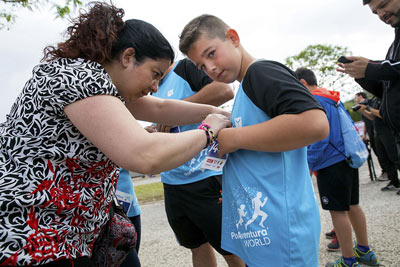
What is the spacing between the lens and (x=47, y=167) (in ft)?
3.98

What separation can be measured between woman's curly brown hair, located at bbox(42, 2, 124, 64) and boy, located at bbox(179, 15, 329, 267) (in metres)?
0.64

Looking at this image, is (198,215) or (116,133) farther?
(198,215)

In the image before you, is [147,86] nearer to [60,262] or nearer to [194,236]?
[60,262]

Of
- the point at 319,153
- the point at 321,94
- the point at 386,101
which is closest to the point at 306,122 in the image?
the point at 386,101

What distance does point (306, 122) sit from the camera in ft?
4.26

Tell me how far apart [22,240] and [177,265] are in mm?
2615

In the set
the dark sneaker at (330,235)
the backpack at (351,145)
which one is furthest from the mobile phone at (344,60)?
the dark sneaker at (330,235)

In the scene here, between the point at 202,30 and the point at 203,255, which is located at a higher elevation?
the point at 202,30

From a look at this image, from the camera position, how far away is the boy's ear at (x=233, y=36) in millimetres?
1760

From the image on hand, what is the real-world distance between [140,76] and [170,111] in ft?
2.15

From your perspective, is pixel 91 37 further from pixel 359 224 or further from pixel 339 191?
pixel 359 224

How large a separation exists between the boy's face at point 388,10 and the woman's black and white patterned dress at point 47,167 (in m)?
2.12

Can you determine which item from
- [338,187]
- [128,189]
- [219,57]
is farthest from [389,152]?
[219,57]

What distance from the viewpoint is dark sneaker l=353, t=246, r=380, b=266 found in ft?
9.35
